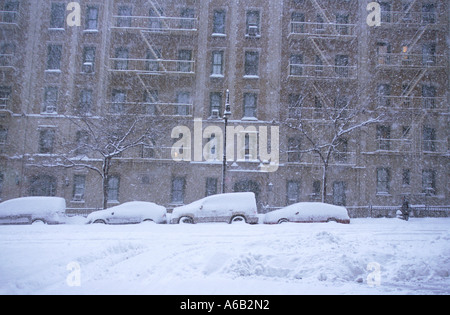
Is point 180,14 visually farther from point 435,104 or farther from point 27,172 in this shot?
point 435,104

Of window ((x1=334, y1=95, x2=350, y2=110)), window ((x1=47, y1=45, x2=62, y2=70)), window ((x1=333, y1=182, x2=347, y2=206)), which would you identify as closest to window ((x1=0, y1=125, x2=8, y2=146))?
window ((x1=47, y1=45, x2=62, y2=70))

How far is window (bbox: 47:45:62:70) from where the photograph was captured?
19.1m

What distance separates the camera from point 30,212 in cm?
1207

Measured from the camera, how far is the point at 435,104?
18750 mm

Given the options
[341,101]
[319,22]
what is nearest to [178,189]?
[341,101]

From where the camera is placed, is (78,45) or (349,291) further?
(78,45)

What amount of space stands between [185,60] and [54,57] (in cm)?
833

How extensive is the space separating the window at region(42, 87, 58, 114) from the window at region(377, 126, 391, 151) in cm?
2083

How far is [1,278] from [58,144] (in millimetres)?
16184

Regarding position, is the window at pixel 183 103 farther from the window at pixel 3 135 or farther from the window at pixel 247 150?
the window at pixel 3 135

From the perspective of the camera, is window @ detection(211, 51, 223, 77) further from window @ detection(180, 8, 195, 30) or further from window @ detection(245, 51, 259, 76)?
window @ detection(180, 8, 195, 30)

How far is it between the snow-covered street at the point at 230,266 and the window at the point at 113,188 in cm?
1298

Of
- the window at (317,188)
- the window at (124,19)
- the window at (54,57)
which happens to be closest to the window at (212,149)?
the window at (317,188)
